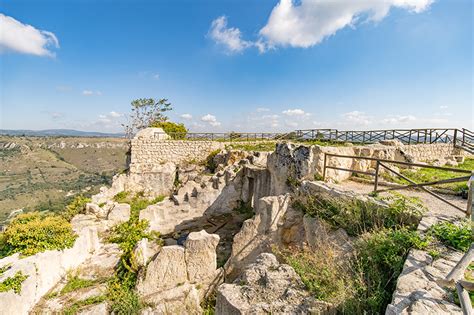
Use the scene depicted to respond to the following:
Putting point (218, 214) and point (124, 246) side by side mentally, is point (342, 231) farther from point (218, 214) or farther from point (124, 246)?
point (218, 214)

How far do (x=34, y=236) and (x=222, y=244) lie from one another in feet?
21.0

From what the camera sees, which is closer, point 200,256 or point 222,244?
point 200,256

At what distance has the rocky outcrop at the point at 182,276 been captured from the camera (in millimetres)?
5543

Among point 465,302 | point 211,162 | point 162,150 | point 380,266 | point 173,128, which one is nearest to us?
point 465,302

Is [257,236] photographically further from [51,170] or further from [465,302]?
[51,170]

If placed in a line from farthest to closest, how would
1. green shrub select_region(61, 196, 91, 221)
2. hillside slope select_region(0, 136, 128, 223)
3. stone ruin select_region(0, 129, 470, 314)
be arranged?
hillside slope select_region(0, 136, 128, 223) < green shrub select_region(61, 196, 91, 221) < stone ruin select_region(0, 129, 470, 314)

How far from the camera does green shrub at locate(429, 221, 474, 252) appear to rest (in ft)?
12.1

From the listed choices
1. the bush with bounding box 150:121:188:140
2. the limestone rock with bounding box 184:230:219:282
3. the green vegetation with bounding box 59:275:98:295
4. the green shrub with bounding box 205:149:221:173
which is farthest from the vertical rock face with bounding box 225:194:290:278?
the bush with bounding box 150:121:188:140

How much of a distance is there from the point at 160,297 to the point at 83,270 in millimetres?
3400

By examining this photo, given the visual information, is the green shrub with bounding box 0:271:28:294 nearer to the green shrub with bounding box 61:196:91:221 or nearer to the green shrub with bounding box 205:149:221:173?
the green shrub with bounding box 61:196:91:221

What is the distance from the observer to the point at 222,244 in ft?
31.8

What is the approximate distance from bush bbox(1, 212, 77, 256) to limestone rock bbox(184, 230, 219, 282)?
3996 mm

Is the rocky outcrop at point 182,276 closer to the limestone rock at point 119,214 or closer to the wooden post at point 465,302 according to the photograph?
the wooden post at point 465,302

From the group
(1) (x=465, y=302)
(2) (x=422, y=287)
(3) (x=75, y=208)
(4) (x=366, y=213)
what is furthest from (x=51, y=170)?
(1) (x=465, y=302)
